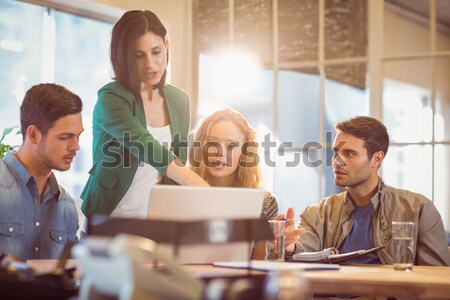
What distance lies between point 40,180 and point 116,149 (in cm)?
71

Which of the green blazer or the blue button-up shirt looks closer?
the blue button-up shirt

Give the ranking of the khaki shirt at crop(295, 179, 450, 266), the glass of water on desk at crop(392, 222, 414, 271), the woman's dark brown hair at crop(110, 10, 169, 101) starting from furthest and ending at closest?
the woman's dark brown hair at crop(110, 10, 169, 101), the khaki shirt at crop(295, 179, 450, 266), the glass of water on desk at crop(392, 222, 414, 271)

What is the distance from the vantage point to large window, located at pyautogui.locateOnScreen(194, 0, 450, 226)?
4203 millimetres

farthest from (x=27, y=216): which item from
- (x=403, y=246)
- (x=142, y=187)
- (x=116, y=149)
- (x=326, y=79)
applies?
(x=326, y=79)

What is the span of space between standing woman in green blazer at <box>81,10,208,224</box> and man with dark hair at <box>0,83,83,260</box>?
49 cm

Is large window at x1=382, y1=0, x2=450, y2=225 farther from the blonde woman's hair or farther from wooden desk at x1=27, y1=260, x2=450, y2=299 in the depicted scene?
wooden desk at x1=27, y1=260, x2=450, y2=299

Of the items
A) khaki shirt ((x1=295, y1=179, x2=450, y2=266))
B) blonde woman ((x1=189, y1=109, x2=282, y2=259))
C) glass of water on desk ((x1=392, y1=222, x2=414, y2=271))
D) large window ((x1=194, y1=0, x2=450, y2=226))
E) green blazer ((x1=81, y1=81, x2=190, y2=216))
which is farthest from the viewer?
large window ((x1=194, y1=0, x2=450, y2=226))

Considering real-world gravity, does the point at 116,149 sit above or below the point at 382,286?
above

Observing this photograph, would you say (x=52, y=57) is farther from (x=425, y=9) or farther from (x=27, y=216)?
(x=425, y=9)

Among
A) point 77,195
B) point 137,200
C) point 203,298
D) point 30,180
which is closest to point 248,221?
point 203,298

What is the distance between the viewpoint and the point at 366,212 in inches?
126

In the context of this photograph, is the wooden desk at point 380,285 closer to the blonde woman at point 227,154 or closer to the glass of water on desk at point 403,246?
the glass of water on desk at point 403,246

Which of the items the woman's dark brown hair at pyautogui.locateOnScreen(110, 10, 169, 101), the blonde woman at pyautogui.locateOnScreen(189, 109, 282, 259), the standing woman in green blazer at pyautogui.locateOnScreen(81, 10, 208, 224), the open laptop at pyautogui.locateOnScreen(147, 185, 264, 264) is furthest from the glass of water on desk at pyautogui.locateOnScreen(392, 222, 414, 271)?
the woman's dark brown hair at pyautogui.locateOnScreen(110, 10, 169, 101)

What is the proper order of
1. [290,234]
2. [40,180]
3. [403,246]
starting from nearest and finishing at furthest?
[403,246], [290,234], [40,180]
